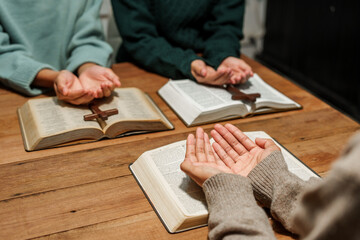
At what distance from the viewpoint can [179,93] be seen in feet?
→ 4.11

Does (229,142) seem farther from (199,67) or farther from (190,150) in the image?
(199,67)

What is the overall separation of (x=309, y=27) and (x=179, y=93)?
1.95 m

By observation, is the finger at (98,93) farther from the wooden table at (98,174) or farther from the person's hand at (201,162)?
the person's hand at (201,162)

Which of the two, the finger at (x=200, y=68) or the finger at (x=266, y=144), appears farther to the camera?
the finger at (x=200, y=68)

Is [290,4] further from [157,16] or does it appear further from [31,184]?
[31,184]

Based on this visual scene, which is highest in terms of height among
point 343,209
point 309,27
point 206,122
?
point 343,209

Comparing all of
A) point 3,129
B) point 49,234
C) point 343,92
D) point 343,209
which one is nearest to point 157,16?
point 3,129

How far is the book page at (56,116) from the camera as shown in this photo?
102 cm

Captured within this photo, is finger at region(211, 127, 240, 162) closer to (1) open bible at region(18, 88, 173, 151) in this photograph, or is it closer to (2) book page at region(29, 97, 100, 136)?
(1) open bible at region(18, 88, 173, 151)

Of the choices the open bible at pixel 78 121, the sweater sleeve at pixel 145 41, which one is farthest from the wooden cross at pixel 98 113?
the sweater sleeve at pixel 145 41

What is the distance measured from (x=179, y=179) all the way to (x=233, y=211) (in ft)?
0.62

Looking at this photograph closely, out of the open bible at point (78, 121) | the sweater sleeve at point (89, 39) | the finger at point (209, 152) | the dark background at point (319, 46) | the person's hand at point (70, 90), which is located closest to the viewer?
the finger at point (209, 152)

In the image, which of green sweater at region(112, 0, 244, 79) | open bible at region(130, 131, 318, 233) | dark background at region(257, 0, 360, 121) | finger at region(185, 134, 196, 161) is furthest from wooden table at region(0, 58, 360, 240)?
dark background at region(257, 0, 360, 121)

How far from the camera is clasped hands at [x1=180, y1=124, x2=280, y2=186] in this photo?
0.79 m
